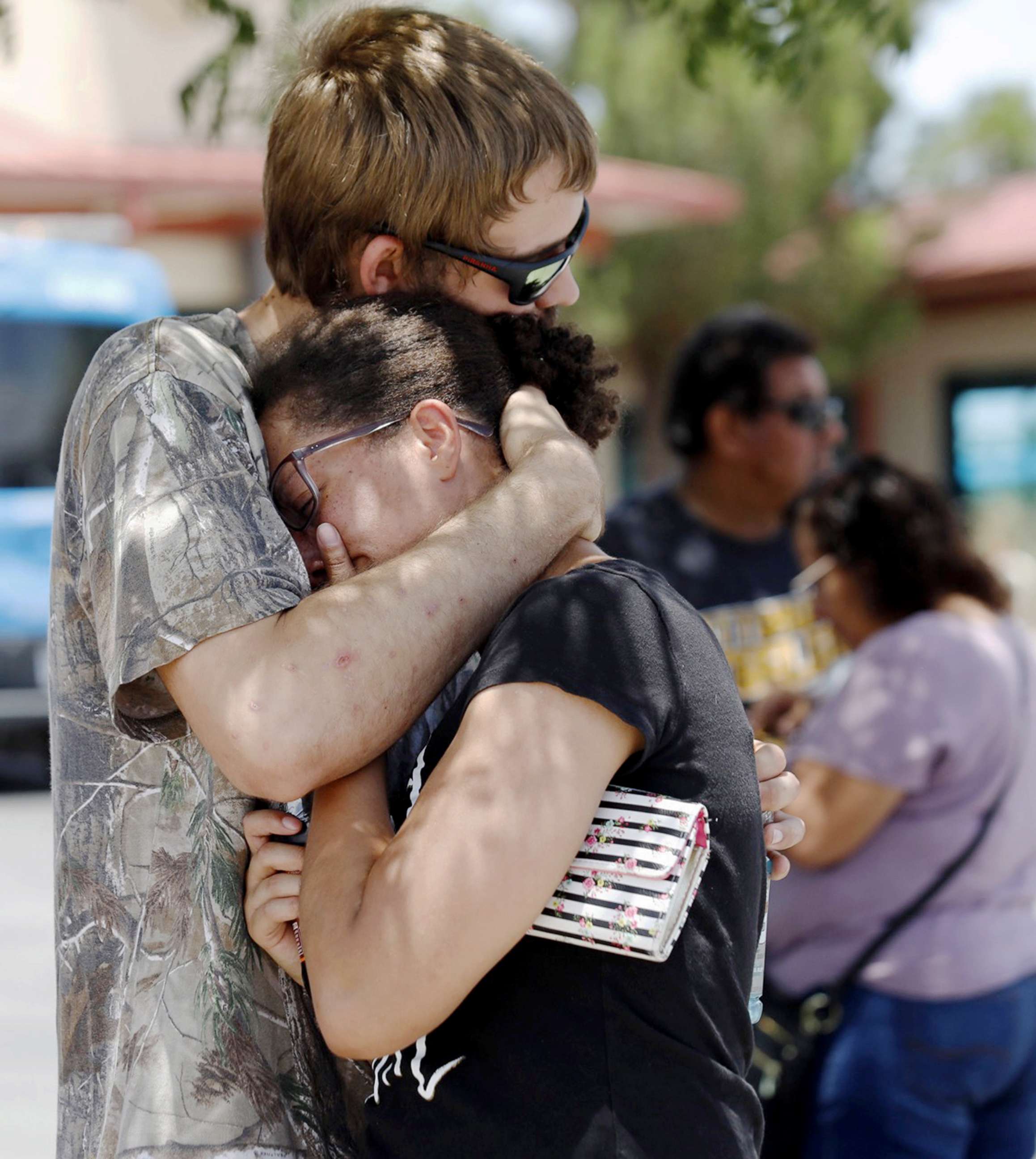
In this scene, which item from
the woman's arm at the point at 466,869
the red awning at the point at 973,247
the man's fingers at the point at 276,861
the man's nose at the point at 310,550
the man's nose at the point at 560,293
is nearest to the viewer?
the woman's arm at the point at 466,869

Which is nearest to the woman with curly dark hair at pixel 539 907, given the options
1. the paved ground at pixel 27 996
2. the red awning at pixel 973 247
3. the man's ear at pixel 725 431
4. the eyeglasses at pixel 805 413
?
the paved ground at pixel 27 996

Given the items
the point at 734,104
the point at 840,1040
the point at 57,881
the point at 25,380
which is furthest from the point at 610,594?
the point at 734,104

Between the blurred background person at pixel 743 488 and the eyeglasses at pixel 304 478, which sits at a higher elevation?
the eyeglasses at pixel 304 478

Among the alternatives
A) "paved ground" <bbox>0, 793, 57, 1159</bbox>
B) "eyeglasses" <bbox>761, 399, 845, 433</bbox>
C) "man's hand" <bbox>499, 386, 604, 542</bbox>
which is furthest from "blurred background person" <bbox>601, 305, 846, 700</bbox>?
"man's hand" <bbox>499, 386, 604, 542</bbox>

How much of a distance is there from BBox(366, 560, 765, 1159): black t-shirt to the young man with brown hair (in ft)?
0.43

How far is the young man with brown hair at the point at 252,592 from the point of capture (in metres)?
1.44

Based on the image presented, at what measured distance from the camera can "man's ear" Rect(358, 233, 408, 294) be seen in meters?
1.73

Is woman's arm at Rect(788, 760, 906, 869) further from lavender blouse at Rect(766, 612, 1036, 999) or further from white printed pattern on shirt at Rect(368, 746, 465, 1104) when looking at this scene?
white printed pattern on shirt at Rect(368, 746, 465, 1104)

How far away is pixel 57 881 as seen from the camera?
1.66 m

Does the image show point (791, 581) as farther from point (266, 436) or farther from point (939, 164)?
point (939, 164)

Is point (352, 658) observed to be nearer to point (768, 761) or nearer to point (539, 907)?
point (539, 907)

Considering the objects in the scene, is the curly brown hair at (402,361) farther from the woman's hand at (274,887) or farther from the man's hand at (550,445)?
the woman's hand at (274,887)

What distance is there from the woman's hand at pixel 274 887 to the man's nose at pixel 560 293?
27.9 inches

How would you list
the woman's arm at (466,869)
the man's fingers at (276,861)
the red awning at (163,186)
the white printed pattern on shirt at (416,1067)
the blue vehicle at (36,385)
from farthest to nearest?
1. the red awning at (163,186)
2. the blue vehicle at (36,385)
3. the man's fingers at (276,861)
4. the white printed pattern on shirt at (416,1067)
5. the woman's arm at (466,869)
